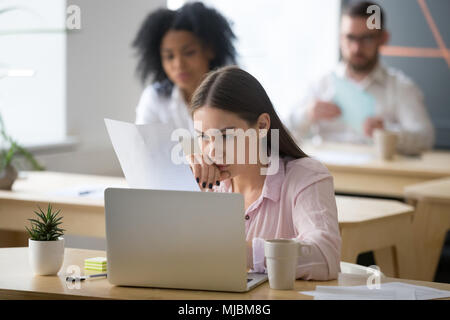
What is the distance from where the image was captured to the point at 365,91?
499cm

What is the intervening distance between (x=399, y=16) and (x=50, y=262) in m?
4.94

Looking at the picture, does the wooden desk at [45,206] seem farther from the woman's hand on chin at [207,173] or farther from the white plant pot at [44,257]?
the white plant pot at [44,257]

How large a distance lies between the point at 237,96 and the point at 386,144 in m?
2.24

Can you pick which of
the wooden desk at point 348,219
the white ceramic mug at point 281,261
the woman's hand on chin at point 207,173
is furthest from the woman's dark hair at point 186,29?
the white ceramic mug at point 281,261

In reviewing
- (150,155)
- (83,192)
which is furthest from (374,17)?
(150,155)

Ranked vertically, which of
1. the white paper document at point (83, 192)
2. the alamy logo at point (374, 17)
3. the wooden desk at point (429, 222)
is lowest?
A: the wooden desk at point (429, 222)

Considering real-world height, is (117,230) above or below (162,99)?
below

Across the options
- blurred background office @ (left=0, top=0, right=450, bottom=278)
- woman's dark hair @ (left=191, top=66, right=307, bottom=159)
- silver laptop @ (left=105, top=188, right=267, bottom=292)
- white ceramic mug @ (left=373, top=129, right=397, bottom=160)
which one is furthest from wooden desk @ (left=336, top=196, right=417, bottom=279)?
blurred background office @ (left=0, top=0, right=450, bottom=278)

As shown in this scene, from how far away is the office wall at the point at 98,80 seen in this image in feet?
14.0

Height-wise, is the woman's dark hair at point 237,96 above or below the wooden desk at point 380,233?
above

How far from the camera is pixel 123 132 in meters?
1.78
